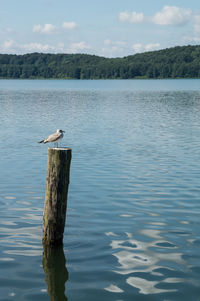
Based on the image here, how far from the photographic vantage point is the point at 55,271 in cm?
1084

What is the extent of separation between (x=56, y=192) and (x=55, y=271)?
1.95 meters

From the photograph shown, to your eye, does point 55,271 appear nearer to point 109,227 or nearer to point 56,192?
point 56,192

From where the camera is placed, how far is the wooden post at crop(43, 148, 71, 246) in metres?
11.3

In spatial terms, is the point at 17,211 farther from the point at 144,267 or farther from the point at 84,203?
the point at 144,267

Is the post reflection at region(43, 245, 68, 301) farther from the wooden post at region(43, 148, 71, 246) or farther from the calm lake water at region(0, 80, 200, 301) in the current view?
the wooden post at region(43, 148, 71, 246)

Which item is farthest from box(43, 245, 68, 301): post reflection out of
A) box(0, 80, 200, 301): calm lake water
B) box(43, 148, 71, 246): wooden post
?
box(43, 148, 71, 246): wooden post

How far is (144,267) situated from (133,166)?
11903 mm

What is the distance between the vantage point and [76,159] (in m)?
24.6

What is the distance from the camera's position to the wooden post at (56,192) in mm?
11258

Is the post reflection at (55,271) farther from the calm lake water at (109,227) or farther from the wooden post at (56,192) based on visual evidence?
the wooden post at (56,192)

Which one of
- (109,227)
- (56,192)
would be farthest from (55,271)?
(109,227)

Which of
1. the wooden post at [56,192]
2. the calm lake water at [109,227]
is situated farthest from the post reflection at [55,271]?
the wooden post at [56,192]

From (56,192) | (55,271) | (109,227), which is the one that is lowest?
(55,271)

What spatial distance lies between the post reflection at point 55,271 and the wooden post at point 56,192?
306mm
